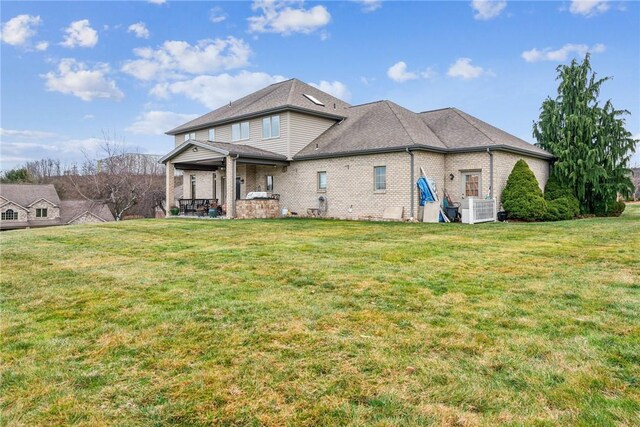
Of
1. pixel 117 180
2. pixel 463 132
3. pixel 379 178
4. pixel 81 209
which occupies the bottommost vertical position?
pixel 81 209

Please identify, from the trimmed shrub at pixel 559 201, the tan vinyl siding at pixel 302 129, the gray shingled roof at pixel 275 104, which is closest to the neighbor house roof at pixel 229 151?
the tan vinyl siding at pixel 302 129

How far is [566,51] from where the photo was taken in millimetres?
19438

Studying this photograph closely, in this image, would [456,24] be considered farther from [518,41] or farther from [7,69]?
[7,69]

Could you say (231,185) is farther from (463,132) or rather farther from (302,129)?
(463,132)

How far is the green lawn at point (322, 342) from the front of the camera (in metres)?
2.28

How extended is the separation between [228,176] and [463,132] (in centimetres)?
1084

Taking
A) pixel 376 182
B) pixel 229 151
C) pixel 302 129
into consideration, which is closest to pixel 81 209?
pixel 229 151

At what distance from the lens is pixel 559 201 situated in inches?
708

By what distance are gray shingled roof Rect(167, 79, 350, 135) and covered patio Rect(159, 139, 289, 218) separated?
2.53 metres

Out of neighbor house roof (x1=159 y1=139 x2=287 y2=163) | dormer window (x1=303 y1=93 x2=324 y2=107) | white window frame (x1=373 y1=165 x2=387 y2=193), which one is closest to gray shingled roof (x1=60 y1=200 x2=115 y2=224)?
neighbor house roof (x1=159 y1=139 x2=287 y2=163)

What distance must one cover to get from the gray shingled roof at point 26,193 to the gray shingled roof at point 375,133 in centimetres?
3583

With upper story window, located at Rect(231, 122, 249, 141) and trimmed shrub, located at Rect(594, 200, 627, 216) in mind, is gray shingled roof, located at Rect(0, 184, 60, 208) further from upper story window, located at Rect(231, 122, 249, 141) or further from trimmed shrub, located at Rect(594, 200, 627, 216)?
trimmed shrub, located at Rect(594, 200, 627, 216)

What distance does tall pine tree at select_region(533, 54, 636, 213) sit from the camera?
18.5 meters

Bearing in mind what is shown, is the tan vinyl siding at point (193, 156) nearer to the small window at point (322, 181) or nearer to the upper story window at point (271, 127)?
the upper story window at point (271, 127)
